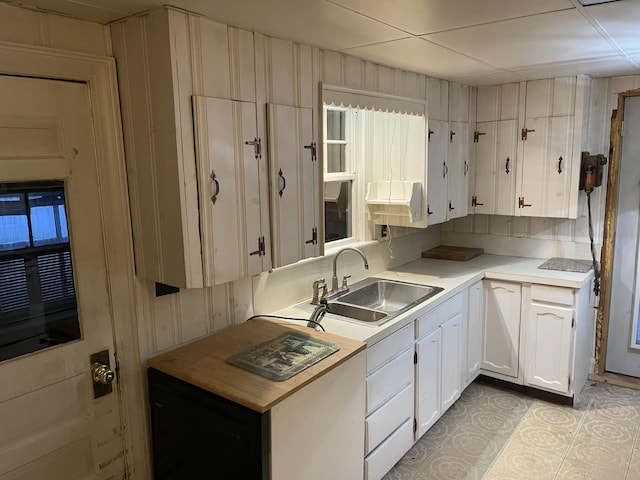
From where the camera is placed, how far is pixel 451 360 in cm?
302

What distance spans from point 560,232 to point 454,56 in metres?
1.85

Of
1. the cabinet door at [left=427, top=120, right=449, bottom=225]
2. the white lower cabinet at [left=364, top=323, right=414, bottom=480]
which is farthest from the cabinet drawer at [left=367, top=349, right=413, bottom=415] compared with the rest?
the cabinet door at [left=427, top=120, right=449, bottom=225]

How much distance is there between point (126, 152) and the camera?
1842 millimetres

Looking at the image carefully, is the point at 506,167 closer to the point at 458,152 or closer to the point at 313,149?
the point at 458,152

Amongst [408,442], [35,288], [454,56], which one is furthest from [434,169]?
[35,288]

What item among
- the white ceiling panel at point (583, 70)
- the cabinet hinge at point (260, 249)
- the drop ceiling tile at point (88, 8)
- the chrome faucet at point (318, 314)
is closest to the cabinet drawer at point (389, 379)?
the chrome faucet at point (318, 314)

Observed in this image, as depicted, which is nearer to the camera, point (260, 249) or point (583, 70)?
point (260, 249)

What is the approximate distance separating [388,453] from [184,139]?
185cm

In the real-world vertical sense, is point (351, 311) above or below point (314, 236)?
below

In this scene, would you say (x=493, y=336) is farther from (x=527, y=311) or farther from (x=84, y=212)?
(x=84, y=212)

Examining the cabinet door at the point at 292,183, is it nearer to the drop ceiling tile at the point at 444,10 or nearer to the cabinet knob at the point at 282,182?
the cabinet knob at the point at 282,182

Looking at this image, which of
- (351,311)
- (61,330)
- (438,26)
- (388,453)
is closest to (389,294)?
(351,311)

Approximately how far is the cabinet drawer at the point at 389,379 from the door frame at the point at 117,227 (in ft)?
3.34

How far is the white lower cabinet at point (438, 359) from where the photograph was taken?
2686 mm
